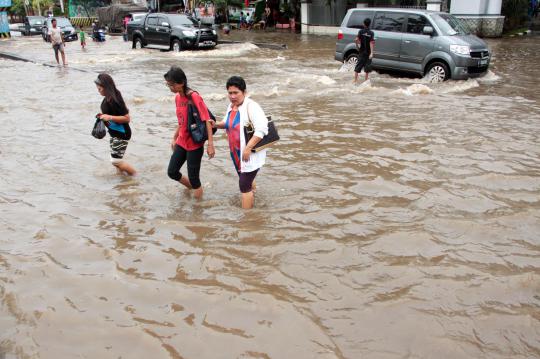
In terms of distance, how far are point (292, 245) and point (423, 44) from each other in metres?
10.2

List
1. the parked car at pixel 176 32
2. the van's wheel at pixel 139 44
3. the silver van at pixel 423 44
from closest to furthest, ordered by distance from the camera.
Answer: the silver van at pixel 423 44
the parked car at pixel 176 32
the van's wheel at pixel 139 44

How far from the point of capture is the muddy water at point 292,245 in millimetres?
3432

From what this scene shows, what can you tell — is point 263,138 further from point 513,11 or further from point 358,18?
point 513,11

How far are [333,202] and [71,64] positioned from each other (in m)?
17.2

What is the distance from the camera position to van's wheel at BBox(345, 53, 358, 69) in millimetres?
15013

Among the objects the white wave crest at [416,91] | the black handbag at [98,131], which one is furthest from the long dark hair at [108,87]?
the white wave crest at [416,91]

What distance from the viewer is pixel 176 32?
21406 mm

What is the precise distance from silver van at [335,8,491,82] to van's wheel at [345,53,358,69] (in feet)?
0.19

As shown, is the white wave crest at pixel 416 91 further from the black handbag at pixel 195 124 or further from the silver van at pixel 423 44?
the black handbag at pixel 195 124

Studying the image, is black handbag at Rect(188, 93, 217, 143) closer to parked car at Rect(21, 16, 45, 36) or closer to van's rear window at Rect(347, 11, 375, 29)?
van's rear window at Rect(347, 11, 375, 29)

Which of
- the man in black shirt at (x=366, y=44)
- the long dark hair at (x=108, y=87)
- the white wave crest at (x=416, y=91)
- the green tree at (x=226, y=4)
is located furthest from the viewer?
the green tree at (x=226, y=4)

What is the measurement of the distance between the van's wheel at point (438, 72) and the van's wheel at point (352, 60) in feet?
8.36

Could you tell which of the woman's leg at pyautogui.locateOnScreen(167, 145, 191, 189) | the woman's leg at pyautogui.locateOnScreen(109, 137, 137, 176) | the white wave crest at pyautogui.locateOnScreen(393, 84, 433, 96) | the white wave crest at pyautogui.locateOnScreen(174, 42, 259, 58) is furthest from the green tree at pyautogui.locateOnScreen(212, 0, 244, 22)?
the woman's leg at pyautogui.locateOnScreen(167, 145, 191, 189)

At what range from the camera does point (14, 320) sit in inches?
143
